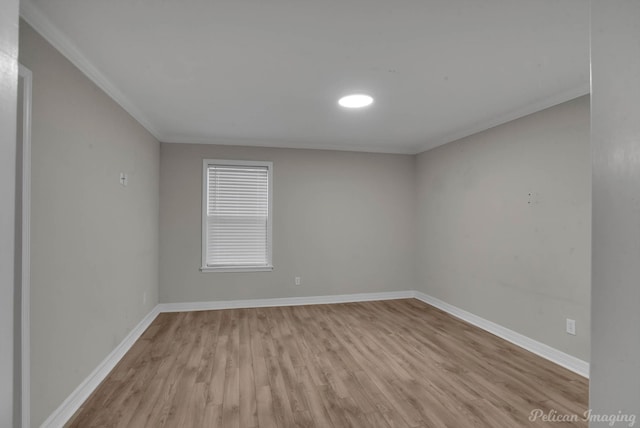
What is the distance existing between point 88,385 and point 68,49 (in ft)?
7.89

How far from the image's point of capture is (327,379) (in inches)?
99.5

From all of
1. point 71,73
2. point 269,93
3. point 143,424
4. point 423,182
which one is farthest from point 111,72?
point 423,182

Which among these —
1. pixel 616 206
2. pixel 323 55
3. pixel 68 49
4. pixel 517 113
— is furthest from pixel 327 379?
pixel 517 113

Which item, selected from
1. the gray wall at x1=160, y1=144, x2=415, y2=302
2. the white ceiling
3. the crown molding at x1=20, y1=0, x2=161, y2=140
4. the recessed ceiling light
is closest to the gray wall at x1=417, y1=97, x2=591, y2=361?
the white ceiling

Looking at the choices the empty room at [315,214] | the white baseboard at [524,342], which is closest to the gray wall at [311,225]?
the empty room at [315,214]

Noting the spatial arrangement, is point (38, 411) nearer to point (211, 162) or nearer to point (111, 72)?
point (111, 72)

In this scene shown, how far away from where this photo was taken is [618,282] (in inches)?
24.7

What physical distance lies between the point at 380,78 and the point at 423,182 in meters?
2.85

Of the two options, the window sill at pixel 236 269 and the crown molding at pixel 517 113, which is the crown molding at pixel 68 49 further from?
the crown molding at pixel 517 113

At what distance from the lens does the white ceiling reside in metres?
1.66

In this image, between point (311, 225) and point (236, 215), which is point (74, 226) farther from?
point (311, 225)

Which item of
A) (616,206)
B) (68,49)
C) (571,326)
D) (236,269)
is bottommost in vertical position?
(571,326)

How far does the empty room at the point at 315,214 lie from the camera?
155cm

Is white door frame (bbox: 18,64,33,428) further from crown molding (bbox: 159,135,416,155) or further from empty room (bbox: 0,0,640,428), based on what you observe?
crown molding (bbox: 159,135,416,155)
